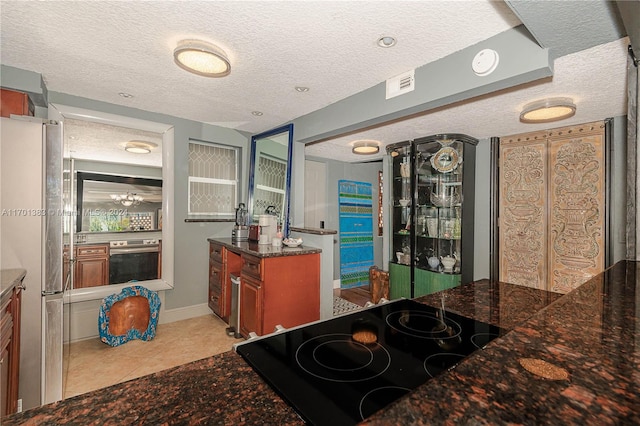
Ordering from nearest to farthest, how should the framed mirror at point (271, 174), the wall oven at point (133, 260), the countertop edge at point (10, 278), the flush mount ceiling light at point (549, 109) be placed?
the countertop edge at point (10, 278) → the flush mount ceiling light at point (549, 109) → the wall oven at point (133, 260) → the framed mirror at point (271, 174)

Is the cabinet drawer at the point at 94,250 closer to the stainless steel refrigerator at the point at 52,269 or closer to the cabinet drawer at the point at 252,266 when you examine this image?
the stainless steel refrigerator at the point at 52,269

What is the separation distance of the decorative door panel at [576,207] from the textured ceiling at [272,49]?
37cm

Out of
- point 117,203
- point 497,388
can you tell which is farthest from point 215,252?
point 497,388

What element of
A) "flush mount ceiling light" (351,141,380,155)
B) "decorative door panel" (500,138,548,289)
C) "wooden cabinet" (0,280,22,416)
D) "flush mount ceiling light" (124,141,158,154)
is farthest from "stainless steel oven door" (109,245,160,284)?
"decorative door panel" (500,138,548,289)

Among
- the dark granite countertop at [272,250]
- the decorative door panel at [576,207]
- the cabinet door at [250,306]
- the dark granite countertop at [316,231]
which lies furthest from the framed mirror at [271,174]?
the decorative door panel at [576,207]

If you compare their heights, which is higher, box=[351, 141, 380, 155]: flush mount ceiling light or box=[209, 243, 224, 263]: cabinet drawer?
box=[351, 141, 380, 155]: flush mount ceiling light

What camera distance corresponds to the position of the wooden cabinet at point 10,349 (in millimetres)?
1343

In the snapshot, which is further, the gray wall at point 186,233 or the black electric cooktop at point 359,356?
the gray wall at point 186,233

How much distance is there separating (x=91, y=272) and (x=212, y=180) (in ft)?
5.37

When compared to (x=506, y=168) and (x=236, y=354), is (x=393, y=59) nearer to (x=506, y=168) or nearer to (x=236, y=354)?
(x=236, y=354)

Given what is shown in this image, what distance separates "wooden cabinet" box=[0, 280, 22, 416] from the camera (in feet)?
4.41

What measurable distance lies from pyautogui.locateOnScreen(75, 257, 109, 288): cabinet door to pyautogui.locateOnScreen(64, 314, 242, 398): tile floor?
0.58 metres

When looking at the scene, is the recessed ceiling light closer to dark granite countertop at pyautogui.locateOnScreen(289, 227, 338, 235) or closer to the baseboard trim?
dark granite countertop at pyautogui.locateOnScreen(289, 227, 338, 235)

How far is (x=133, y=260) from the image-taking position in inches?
126
